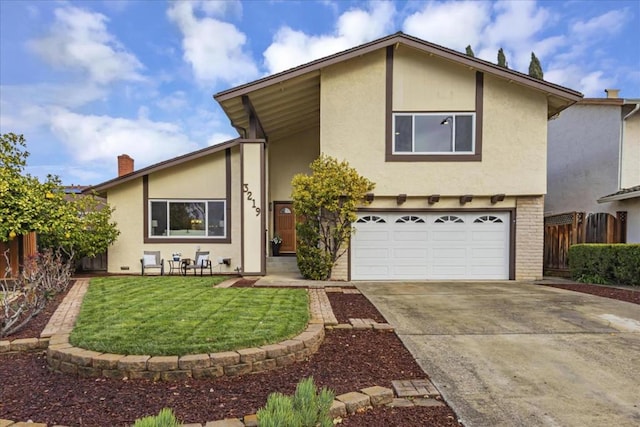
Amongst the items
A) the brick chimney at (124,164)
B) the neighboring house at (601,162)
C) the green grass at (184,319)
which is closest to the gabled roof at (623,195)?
the neighboring house at (601,162)

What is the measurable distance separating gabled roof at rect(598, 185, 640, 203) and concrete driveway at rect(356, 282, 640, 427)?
16.3ft

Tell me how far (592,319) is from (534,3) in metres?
12.0

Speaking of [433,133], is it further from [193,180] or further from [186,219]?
[186,219]

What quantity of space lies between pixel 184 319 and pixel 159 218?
825 centimetres

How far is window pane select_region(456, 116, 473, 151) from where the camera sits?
11.3 m

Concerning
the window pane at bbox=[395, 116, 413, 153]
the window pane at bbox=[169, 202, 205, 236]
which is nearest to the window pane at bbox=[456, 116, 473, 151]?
the window pane at bbox=[395, 116, 413, 153]

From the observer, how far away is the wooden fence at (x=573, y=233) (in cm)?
1188

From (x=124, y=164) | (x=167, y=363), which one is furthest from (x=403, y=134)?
(x=124, y=164)

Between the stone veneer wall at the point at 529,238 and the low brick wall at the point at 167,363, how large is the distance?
381 inches

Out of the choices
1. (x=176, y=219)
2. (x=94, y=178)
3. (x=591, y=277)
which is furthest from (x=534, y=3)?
(x=94, y=178)

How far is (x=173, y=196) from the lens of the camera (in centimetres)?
1265

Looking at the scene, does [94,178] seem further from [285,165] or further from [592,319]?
[592,319]

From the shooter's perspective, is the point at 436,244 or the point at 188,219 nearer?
the point at 436,244

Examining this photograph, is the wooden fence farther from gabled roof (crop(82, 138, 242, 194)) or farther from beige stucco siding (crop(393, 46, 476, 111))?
gabled roof (crop(82, 138, 242, 194))
